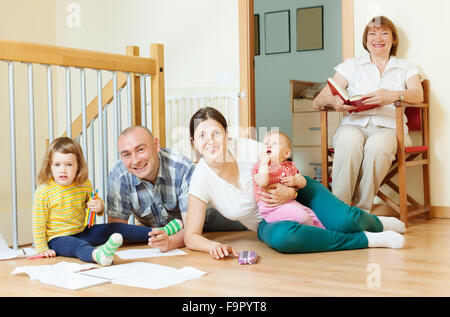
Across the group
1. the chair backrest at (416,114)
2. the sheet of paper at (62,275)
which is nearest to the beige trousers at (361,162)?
the chair backrest at (416,114)

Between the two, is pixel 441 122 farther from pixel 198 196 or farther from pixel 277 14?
pixel 277 14

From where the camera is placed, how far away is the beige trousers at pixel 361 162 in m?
2.48

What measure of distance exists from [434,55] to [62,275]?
2092 millimetres

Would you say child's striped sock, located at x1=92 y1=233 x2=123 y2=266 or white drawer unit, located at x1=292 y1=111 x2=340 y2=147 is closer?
child's striped sock, located at x1=92 y1=233 x2=123 y2=266

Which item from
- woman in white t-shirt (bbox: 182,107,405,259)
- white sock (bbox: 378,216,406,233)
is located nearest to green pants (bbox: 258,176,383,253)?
woman in white t-shirt (bbox: 182,107,405,259)

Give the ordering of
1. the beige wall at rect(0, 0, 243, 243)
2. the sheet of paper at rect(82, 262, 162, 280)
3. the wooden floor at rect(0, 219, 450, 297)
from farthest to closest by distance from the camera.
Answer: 1. the beige wall at rect(0, 0, 243, 243)
2. the sheet of paper at rect(82, 262, 162, 280)
3. the wooden floor at rect(0, 219, 450, 297)

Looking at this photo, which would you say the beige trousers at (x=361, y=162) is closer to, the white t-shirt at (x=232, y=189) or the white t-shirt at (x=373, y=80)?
the white t-shirt at (x=373, y=80)

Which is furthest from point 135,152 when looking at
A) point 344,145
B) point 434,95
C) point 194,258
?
point 434,95

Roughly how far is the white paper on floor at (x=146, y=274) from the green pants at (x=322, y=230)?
0.37 metres

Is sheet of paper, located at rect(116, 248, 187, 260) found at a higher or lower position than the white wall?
lower

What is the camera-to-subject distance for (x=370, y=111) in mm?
2664

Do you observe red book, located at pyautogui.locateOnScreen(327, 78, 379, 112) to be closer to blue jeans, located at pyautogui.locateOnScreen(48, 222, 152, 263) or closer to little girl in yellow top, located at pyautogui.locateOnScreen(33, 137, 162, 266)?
blue jeans, located at pyautogui.locateOnScreen(48, 222, 152, 263)

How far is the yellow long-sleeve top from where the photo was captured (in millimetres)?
1836

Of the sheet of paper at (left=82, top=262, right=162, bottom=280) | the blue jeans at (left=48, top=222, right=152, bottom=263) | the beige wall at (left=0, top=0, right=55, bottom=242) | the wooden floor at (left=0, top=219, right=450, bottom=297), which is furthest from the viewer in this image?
the beige wall at (left=0, top=0, right=55, bottom=242)
